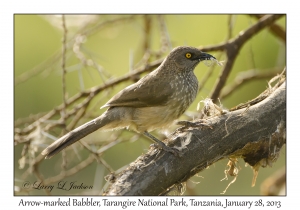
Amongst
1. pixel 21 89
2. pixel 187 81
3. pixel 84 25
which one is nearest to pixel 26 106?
pixel 21 89

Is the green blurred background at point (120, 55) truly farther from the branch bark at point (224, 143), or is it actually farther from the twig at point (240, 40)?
the branch bark at point (224, 143)

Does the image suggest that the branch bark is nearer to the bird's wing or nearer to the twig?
the bird's wing

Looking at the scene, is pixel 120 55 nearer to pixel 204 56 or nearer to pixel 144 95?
pixel 204 56

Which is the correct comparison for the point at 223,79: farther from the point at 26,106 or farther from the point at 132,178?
the point at 26,106

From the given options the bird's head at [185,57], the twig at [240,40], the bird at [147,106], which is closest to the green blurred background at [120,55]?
the twig at [240,40]

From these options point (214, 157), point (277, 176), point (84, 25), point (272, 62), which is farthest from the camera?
point (272, 62)

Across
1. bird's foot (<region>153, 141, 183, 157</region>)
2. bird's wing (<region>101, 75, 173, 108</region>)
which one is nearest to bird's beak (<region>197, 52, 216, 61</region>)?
bird's wing (<region>101, 75, 173, 108</region>)
